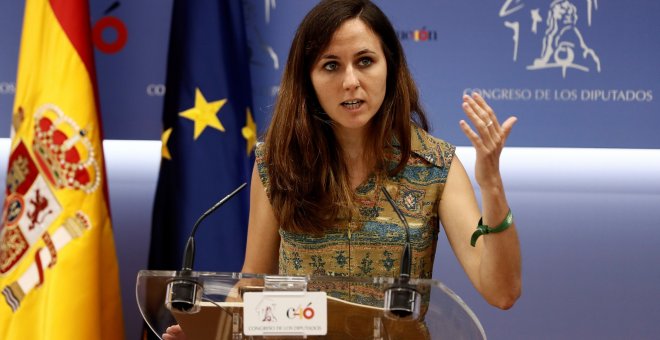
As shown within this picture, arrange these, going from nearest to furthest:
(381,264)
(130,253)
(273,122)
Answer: (381,264)
(273,122)
(130,253)

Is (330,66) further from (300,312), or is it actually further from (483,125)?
(300,312)

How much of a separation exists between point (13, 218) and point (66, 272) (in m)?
0.23

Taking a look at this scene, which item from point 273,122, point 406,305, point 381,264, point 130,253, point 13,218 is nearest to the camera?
point 406,305

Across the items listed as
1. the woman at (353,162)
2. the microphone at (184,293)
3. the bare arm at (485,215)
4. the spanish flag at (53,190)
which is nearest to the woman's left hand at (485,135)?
the bare arm at (485,215)

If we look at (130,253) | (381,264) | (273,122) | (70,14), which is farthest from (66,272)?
(381,264)

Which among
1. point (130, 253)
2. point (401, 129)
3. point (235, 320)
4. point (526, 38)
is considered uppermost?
point (526, 38)

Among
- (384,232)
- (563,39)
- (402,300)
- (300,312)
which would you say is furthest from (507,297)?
(563,39)

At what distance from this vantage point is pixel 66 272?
256 cm

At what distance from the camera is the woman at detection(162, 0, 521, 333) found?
5.52ft

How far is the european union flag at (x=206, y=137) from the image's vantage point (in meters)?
2.71

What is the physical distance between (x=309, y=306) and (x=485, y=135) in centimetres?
42

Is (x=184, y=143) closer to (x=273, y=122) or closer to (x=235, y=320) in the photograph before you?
(x=273, y=122)

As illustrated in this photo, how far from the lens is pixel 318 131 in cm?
180

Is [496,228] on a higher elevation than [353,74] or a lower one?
lower
